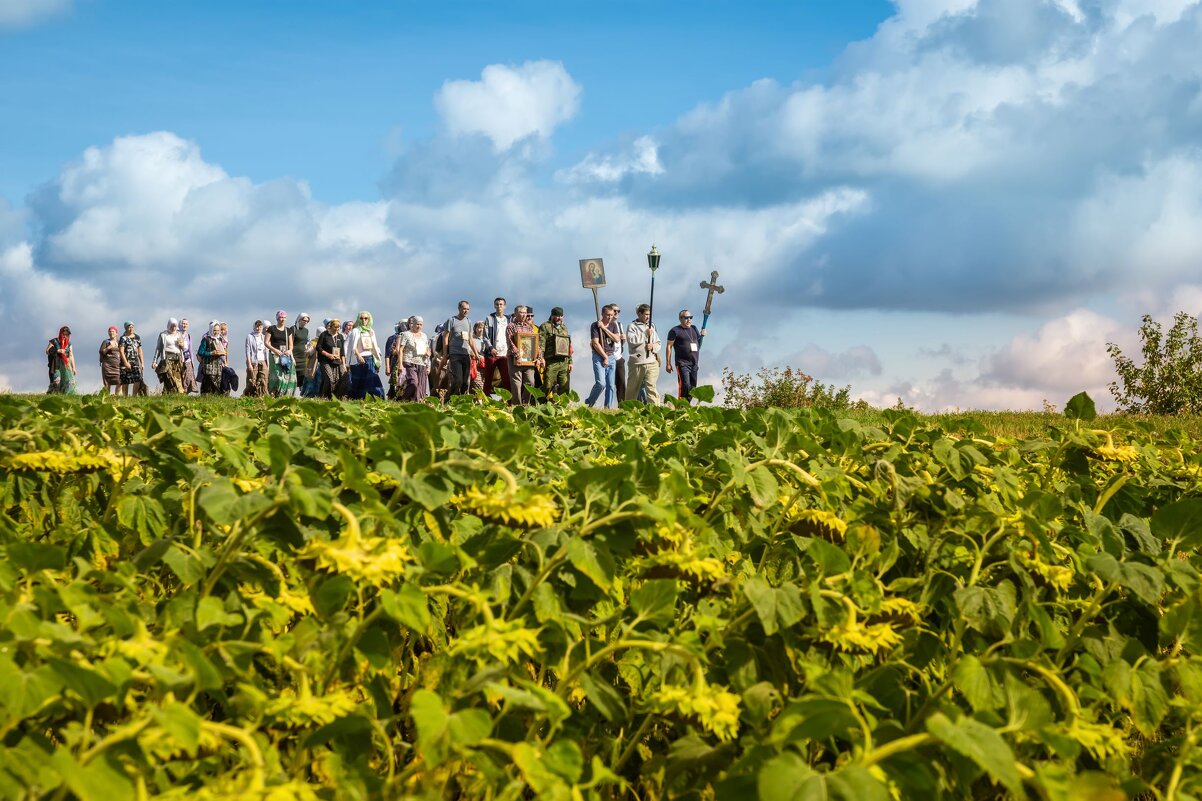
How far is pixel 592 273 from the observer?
25.9 meters

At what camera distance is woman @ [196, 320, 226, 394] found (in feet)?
78.3

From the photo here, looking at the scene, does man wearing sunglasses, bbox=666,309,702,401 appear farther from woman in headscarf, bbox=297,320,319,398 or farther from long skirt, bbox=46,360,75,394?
long skirt, bbox=46,360,75,394

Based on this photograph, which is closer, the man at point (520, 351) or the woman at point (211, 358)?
the man at point (520, 351)

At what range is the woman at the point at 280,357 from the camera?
915 inches

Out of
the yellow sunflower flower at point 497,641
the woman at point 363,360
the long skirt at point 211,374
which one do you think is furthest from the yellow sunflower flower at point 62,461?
the long skirt at point 211,374

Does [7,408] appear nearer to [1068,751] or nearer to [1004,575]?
[1004,575]

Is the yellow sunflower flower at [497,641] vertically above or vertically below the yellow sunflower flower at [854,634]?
above

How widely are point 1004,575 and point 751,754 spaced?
1208 millimetres

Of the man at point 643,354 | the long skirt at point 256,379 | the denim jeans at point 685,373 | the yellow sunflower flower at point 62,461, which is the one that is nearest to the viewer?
the yellow sunflower flower at point 62,461

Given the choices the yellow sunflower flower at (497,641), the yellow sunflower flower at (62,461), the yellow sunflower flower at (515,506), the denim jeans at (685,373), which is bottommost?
the yellow sunflower flower at (497,641)

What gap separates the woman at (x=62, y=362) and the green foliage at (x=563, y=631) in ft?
71.5

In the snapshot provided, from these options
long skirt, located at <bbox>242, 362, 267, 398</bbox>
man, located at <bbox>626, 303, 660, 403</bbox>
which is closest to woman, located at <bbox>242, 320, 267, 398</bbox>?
long skirt, located at <bbox>242, 362, 267, 398</bbox>

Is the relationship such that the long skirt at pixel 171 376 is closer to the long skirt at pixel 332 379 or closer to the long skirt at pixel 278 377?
the long skirt at pixel 278 377

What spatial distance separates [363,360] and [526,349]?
3.33 meters
